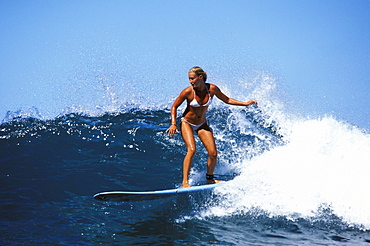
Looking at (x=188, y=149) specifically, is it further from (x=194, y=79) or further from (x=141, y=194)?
(x=194, y=79)

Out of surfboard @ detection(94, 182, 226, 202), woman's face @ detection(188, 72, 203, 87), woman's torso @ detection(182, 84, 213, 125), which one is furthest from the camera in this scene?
woman's torso @ detection(182, 84, 213, 125)

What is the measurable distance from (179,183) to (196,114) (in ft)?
7.49

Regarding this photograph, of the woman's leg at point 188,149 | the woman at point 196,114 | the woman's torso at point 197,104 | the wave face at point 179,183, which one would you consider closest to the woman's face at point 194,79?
the woman at point 196,114

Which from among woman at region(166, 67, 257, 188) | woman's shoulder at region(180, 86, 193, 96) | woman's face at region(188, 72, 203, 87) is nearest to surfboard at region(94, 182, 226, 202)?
woman at region(166, 67, 257, 188)

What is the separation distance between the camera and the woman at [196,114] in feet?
19.8

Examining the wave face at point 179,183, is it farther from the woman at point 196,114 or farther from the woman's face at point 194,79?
the woman's face at point 194,79

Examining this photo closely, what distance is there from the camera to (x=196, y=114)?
629 cm

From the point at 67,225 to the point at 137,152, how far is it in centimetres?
453

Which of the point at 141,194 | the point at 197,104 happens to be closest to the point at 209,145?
the point at 197,104

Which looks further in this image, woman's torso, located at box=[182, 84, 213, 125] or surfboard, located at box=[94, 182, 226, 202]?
woman's torso, located at box=[182, 84, 213, 125]

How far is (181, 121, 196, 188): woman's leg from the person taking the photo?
6.03 m

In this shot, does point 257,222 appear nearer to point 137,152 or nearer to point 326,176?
point 326,176

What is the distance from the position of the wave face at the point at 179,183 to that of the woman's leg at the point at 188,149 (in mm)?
639

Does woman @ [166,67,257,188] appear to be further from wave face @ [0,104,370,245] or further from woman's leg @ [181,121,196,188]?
wave face @ [0,104,370,245]
